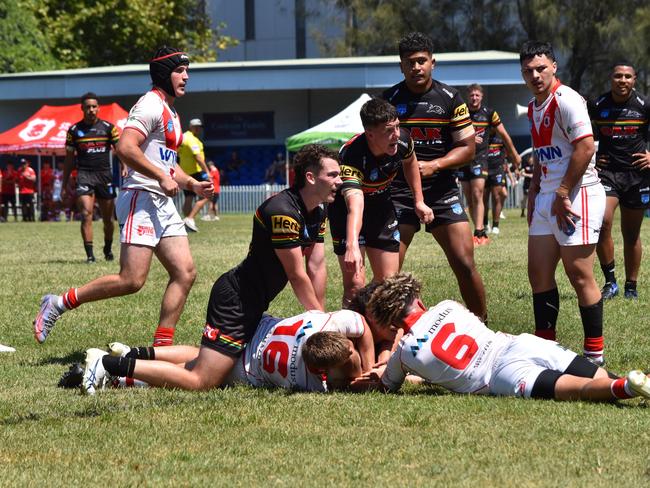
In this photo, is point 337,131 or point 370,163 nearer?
point 370,163

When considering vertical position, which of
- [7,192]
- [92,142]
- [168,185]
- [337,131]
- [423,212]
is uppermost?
[168,185]

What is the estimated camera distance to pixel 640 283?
11.6 metres

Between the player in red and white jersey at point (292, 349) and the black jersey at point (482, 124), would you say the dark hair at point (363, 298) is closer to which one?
the player in red and white jersey at point (292, 349)

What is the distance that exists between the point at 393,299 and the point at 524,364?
0.79 meters

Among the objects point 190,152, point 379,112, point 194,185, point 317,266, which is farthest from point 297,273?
point 190,152

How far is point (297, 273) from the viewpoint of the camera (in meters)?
6.66

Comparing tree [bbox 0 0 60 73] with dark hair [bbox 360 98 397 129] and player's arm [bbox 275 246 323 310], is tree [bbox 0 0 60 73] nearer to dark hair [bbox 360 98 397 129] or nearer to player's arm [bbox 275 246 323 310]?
dark hair [bbox 360 98 397 129]

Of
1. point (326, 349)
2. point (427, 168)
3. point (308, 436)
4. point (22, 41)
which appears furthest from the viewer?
point (22, 41)

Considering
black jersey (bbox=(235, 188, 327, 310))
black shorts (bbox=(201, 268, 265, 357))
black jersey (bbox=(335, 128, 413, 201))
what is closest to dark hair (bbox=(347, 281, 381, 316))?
black jersey (bbox=(235, 188, 327, 310))

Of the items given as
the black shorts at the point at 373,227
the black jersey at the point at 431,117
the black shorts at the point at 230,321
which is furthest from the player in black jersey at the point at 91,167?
the black shorts at the point at 230,321

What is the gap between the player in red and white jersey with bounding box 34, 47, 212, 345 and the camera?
7.89 metres

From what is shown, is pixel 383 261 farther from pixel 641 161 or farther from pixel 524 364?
pixel 641 161

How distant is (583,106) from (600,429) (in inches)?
99.4

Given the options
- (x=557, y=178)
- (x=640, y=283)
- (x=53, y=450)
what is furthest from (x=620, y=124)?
(x=53, y=450)
